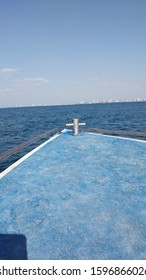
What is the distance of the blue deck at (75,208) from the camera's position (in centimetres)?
257

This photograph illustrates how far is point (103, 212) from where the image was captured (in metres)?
3.26

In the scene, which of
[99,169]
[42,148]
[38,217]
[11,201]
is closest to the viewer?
[38,217]

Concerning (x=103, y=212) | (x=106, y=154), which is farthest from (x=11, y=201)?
(x=106, y=154)

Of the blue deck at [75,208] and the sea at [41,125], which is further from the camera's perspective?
the sea at [41,125]

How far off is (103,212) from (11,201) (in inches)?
71.6

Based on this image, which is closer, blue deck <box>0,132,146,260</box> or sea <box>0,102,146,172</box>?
blue deck <box>0,132,146,260</box>

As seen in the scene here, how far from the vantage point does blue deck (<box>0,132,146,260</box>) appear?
257 centimetres

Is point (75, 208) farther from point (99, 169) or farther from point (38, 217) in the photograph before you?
point (99, 169)

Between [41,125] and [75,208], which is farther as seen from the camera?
[41,125]

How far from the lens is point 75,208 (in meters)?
3.40

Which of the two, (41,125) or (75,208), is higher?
(41,125)
